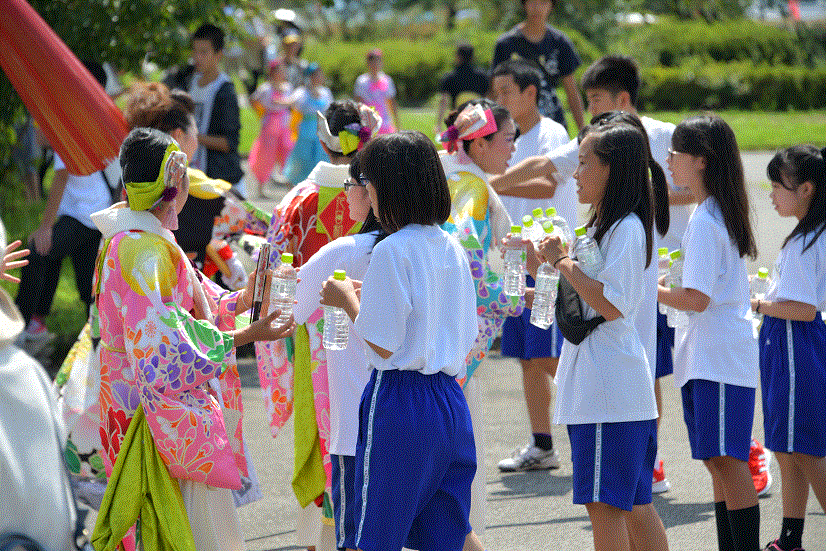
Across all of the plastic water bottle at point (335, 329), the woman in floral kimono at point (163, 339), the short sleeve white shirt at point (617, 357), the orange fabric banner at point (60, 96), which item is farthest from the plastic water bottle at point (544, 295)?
the orange fabric banner at point (60, 96)

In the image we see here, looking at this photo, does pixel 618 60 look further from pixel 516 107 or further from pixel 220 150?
pixel 220 150

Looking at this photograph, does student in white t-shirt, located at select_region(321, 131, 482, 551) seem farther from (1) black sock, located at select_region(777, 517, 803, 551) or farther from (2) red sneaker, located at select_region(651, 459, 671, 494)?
(2) red sneaker, located at select_region(651, 459, 671, 494)

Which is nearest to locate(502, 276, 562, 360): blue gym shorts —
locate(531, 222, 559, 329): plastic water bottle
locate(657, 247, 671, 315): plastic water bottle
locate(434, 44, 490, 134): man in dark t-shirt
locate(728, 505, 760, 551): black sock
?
locate(657, 247, 671, 315): plastic water bottle

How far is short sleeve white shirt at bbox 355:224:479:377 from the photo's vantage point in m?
3.07

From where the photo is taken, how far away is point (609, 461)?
3520 millimetres

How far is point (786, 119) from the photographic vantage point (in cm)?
2150

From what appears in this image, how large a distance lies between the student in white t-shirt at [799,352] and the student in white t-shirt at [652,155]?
0.75 m

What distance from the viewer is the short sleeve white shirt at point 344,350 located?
3639mm

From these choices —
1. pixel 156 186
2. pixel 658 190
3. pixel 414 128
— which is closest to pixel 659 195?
pixel 658 190

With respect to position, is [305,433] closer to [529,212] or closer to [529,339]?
[529,339]

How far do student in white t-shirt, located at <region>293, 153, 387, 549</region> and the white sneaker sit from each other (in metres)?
1.87

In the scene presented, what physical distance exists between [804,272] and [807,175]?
1.44ft

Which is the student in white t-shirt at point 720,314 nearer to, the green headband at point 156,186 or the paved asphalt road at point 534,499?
the paved asphalt road at point 534,499

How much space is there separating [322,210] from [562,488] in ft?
7.03
